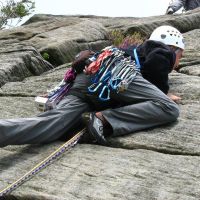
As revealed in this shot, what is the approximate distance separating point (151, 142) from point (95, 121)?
752 mm

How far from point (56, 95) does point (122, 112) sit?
103 centimetres

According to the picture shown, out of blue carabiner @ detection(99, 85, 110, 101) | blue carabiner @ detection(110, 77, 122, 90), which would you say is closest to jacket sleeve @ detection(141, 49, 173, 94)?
blue carabiner @ detection(110, 77, 122, 90)

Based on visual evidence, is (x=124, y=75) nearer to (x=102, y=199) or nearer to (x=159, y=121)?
(x=159, y=121)

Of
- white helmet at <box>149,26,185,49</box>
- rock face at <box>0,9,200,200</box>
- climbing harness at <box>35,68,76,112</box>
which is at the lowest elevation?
rock face at <box>0,9,200,200</box>

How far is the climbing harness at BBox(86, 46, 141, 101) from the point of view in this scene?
6828 mm

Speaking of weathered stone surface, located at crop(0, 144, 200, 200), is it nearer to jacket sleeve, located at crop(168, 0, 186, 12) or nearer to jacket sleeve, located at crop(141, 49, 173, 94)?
jacket sleeve, located at crop(141, 49, 173, 94)

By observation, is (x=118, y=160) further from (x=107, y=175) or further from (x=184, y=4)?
(x=184, y=4)

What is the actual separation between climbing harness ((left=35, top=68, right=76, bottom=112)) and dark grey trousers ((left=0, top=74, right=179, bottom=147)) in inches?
7.5

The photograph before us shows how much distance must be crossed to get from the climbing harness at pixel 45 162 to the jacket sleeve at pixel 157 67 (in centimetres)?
126

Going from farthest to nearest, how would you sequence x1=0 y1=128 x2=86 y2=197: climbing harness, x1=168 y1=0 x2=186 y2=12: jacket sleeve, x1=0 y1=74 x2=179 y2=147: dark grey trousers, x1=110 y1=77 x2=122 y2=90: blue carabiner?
x1=168 y1=0 x2=186 y2=12: jacket sleeve → x1=110 y1=77 x2=122 y2=90: blue carabiner → x1=0 y1=74 x2=179 y2=147: dark grey trousers → x1=0 y1=128 x2=86 y2=197: climbing harness

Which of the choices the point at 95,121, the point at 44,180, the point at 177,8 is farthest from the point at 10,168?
the point at 177,8

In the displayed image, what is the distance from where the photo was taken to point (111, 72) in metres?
6.94

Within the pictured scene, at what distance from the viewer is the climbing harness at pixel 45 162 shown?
5.23m

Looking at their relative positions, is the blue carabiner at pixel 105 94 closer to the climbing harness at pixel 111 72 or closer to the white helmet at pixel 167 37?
the climbing harness at pixel 111 72
